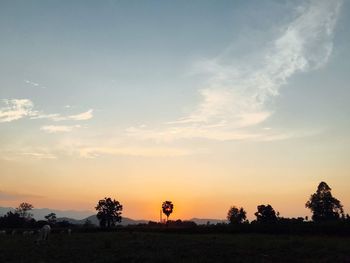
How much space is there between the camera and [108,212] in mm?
165625

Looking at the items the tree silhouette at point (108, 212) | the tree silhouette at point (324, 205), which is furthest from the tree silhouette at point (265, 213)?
the tree silhouette at point (108, 212)

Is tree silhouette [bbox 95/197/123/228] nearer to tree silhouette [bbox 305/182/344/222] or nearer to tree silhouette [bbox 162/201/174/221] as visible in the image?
tree silhouette [bbox 162/201/174/221]

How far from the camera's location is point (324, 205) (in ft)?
468

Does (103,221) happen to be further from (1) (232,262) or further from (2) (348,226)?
(1) (232,262)

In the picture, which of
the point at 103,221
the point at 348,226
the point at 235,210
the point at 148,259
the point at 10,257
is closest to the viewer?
the point at 148,259

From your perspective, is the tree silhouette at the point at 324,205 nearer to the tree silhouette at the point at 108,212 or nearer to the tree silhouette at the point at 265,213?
the tree silhouette at the point at 265,213

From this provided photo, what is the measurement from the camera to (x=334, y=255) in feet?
105

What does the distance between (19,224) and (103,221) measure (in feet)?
Result: 119

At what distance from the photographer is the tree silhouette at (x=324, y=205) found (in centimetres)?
14100

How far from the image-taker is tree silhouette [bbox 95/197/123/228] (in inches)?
6526

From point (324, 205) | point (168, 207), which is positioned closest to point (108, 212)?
point (168, 207)

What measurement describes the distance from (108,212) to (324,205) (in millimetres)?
83077

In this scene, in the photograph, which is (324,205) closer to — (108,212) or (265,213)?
(265,213)

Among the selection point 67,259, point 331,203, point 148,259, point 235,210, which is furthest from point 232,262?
point 235,210
